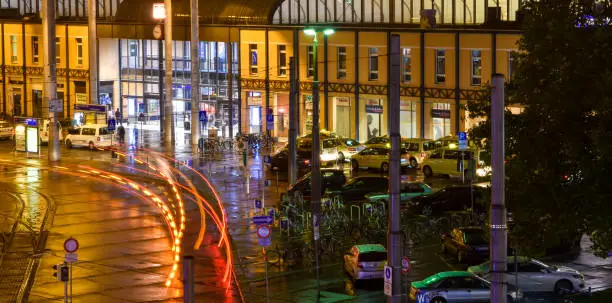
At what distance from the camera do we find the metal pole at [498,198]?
16766 millimetres

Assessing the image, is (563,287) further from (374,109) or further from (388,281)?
(374,109)

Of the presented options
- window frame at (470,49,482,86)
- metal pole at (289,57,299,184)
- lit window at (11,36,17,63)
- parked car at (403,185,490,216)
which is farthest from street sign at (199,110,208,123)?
lit window at (11,36,17,63)

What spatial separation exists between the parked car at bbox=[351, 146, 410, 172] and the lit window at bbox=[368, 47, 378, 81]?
35.2 feet

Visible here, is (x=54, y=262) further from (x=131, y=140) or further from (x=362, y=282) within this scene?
(x=131, y=140)

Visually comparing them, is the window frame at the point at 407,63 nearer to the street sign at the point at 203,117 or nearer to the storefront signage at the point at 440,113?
the storefront signage at the point at 440,113

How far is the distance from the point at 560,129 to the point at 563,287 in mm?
7808

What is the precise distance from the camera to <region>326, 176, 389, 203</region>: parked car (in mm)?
47250

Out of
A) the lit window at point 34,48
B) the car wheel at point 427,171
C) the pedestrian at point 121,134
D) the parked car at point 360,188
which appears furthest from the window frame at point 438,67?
the lit window at point 34,48

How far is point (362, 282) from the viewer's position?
103ft

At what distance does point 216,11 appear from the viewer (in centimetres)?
8075

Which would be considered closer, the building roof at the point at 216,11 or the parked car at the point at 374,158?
the parked car at the point at 374,158

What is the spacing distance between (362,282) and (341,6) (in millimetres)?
46684

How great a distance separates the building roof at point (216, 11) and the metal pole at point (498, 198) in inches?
2370

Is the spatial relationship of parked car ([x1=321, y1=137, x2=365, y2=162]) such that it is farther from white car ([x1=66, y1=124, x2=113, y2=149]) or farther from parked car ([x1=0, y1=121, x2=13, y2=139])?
parked car ([x1=0, y1=121, x2=13, y2=139])
